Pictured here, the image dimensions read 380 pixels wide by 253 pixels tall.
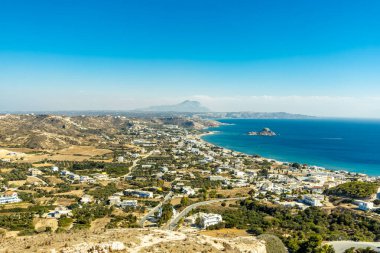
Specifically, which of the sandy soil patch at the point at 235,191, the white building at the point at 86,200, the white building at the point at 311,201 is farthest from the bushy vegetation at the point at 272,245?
the white building at the point at 86,200

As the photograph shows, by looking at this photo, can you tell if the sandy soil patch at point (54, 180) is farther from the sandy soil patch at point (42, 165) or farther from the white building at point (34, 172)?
the sandy soil patch at point (42, 165)

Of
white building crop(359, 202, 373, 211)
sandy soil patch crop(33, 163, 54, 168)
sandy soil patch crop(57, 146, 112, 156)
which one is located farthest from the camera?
sandy soil patch crop(57, 146, 112, 156)

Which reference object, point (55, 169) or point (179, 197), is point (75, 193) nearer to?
point (179, 197)

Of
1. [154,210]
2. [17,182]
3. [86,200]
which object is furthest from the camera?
[17,182]

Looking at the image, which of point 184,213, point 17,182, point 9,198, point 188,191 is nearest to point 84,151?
point 17,182

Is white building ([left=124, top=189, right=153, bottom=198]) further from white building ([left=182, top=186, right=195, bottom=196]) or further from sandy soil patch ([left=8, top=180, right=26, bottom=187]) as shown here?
sandy soil patch ([left=8, top=180, right=26, bottom=187])

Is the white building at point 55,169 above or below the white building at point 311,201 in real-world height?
below

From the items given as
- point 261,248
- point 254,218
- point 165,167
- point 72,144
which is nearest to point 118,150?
point 72,144

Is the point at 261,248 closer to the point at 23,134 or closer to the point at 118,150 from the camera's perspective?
the point at 118,150

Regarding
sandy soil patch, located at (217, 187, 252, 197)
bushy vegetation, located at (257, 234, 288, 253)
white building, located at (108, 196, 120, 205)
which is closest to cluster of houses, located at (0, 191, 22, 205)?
white building, located at (108, 196, 120, 205)
